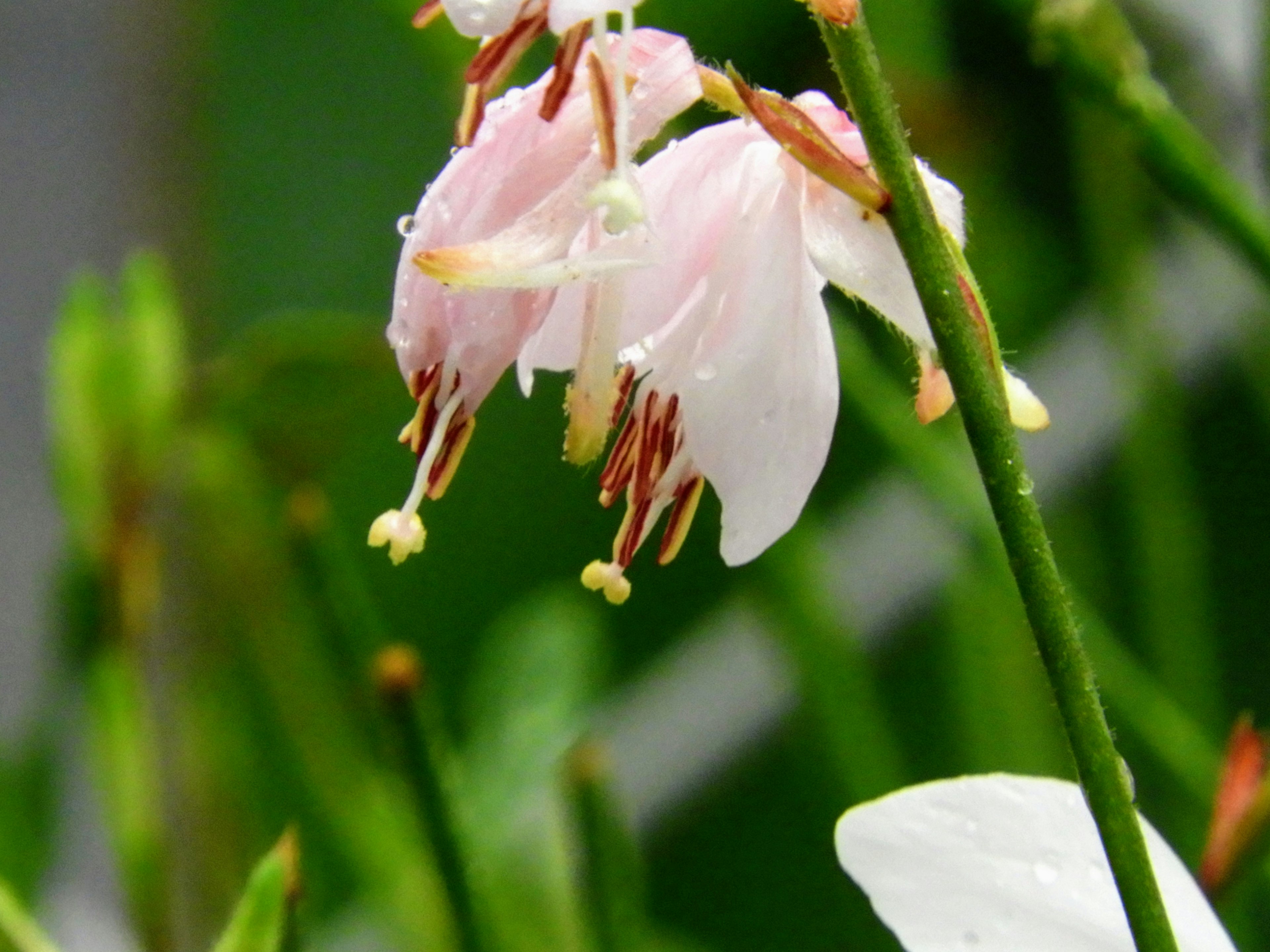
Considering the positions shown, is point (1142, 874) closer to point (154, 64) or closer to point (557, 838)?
point (557, 838)

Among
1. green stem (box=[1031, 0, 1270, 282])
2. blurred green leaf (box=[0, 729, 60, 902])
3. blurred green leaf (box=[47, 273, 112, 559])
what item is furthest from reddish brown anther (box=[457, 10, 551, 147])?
blurred green leaf (box=[0, 729, 60, 902])

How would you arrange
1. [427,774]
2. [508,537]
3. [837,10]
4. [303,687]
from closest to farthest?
[837,10] < [427,774] < [303,687] < [508,537]

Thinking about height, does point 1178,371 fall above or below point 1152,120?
below

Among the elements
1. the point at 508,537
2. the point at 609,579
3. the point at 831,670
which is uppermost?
the point at 609,579

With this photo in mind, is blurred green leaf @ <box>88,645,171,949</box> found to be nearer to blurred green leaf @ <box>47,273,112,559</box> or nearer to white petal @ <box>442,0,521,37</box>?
blurred green leaf @ <box>47,273,112,559</box>

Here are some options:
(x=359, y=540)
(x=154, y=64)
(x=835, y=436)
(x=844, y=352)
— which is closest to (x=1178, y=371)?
(x=835, y=436)

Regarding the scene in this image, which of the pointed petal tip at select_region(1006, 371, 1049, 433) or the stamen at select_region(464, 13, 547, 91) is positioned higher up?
the stamen at select_region(464, 13, 547, 91)

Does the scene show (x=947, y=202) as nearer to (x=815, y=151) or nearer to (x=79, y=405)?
(x=815, y=151)

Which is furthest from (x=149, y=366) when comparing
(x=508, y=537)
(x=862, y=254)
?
(x=508, y=537)
